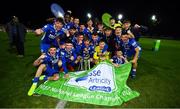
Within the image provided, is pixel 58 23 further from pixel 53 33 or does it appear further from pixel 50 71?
pixel 50 71

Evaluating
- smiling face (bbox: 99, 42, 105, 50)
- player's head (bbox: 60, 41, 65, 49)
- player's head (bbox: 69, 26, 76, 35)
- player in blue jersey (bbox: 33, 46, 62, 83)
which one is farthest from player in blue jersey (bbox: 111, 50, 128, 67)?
player's head (bbox: 69, 26, 76, 35)

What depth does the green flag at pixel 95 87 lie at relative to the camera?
6.37 meters

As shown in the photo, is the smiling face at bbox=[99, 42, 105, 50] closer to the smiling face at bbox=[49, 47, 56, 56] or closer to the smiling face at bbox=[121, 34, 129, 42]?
the smiling face at bbox=[121, 34, 129, 42]

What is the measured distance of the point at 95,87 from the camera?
6824 mm

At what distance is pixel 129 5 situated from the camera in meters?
53.7

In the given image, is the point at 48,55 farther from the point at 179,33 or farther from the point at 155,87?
the point at 179,33

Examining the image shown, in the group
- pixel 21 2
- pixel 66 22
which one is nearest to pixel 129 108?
pixel 66 22

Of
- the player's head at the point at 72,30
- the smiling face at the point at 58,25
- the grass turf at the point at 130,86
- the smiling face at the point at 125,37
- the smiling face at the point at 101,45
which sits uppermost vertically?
the smiling face at the point at 58,25

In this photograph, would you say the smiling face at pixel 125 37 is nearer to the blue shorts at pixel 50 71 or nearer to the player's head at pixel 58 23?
the player's head at pixel 58 23

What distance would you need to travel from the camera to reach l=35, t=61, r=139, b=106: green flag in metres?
6.37

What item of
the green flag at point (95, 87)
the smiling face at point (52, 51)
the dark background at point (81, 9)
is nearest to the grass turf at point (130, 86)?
the green flag at point (95, 87)

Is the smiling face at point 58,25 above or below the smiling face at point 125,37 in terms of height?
above

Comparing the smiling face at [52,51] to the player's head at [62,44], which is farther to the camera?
the player's head at [62,44]

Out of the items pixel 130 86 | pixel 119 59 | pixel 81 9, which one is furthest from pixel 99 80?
pixel 81 9
